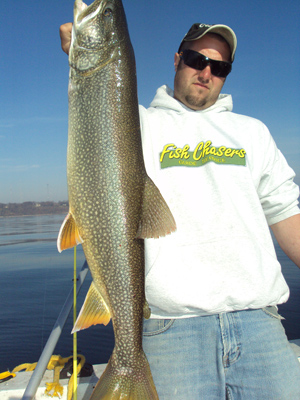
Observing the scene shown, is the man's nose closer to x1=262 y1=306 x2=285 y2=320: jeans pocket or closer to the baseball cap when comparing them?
the baseball cap

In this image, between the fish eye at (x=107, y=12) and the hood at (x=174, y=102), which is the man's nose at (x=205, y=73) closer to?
the hood at (x=174, y=102)

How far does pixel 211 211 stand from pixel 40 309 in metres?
6.56

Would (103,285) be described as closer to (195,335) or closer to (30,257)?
(195,335)

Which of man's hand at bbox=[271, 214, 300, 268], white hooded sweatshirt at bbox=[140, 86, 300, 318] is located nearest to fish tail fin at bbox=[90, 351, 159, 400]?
white hooded sweatshirt at bbox=[140, 86, 300, 318]

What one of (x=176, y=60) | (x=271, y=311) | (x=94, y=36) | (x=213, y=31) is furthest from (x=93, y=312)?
(x=213, y=31)

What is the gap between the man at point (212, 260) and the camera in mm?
2174

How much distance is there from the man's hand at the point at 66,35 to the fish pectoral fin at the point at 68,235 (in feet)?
4.12

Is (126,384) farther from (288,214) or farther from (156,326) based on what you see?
(288,214)

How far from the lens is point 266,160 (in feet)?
9.07

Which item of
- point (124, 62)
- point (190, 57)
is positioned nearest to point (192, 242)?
point (124, 62)

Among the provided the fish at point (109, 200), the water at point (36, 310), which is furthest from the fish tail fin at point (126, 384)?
the water at point (36, 310)

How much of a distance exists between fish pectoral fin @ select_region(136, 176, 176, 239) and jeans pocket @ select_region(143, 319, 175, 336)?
2.32 ft

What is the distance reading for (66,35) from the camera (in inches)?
86.4

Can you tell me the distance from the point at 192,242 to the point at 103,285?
76 centimetres
